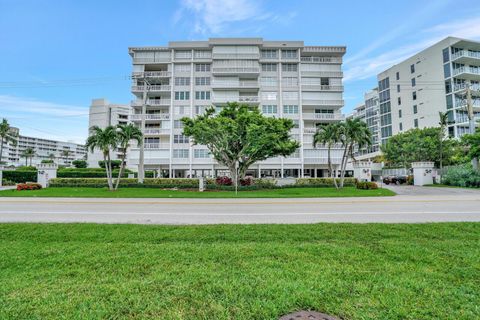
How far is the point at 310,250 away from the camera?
4.81 m

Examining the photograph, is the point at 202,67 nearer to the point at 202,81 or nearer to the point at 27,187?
the point at 202,81

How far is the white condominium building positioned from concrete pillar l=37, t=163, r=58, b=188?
1228 centimetres

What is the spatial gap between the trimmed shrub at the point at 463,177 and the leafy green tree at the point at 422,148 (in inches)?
352

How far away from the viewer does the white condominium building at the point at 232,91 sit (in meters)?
42.8

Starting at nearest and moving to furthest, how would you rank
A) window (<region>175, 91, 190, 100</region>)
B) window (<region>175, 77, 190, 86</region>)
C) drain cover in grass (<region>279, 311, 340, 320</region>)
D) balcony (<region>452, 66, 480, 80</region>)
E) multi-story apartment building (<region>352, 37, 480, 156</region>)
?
1. drain cover in grass (<region>279, 311, 340, 320</region>)
2. window (<region>175, 91, 190, 100</region>)
3. window (<region>175, 77, 190, 86</region>)
4. balcony (<region>452, 66, 480, 80</region>)
5. multi-story apartment building (<region>352, 37, 480, 156</region>)

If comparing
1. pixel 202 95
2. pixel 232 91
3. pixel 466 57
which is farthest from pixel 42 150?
Result: pixel 466 57

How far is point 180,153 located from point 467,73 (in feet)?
178

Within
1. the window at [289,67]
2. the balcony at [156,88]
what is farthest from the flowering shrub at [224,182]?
the window at [289,67]

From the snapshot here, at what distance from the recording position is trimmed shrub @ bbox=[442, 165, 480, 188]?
26.8 m

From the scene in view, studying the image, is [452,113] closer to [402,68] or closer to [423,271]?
[402,68]

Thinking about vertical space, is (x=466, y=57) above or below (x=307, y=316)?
above

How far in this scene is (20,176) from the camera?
Result: 37.8m

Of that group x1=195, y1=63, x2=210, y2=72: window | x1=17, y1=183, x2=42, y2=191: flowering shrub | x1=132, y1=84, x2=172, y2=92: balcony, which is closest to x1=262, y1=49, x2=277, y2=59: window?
x1=195, y1=63, x2=210, y2=72: window

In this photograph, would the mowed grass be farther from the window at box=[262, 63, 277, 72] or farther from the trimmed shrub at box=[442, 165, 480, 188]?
the window at box=[262, 63, 277, 72]
